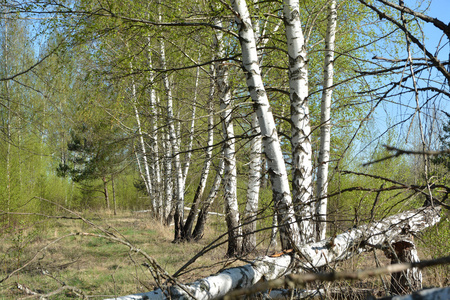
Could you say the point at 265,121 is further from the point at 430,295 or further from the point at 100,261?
the point at 100,261

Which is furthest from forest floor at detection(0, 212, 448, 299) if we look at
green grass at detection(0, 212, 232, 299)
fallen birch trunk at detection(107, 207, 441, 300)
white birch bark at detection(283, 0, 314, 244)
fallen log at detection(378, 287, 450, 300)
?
fallen log at detection(378, 287, 450, 300)

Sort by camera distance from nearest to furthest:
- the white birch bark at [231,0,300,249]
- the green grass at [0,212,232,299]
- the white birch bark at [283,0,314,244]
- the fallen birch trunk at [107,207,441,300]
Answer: the fallen birch trunk at [107,207,441,300]
the white birch bark at [231,0,300,249]
the white birch bark at [283,0,314,244]
the green grass at [0,212,232,299]

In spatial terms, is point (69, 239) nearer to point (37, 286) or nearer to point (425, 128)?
point (37, 286)

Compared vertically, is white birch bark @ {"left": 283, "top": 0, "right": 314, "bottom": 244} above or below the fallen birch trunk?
above

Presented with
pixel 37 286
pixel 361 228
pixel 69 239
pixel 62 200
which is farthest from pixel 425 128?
pixel 62 200

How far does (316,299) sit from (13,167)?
547 inches

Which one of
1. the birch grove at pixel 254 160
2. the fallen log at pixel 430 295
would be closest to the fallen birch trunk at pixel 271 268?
the birch grove at pixel 254 160

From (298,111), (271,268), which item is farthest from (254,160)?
(271,268)

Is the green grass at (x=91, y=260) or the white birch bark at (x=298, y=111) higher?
the white birch bark at (x=298, y=111)

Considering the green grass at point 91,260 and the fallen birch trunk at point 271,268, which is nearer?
the fallen birch trunk at point 271,268

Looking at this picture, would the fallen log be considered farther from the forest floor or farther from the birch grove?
the forest floor

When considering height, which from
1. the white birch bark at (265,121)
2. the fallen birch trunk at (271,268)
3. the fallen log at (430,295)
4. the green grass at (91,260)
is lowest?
the green grass at (91,260)

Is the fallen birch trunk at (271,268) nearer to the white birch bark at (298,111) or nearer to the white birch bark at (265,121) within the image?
the white birch bark at (265,121)

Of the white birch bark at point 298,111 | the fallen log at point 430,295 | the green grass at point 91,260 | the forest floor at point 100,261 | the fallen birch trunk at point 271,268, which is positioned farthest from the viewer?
the green grass at point 91,260
